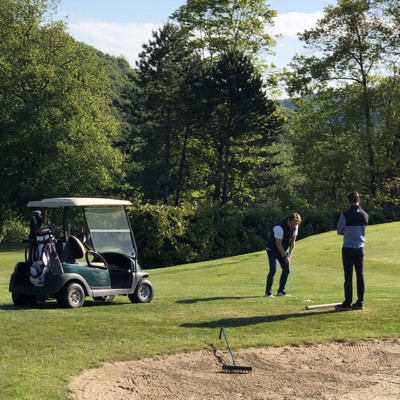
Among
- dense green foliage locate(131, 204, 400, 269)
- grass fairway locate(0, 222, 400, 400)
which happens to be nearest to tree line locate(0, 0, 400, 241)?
dense green foliage locate(131, 204, 400, 269)

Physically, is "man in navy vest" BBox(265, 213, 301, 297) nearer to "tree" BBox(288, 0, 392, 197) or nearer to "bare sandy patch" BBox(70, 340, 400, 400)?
"bare sandy patch" BBox(70, 340, 400, 400)


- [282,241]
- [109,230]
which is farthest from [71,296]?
[282,241]

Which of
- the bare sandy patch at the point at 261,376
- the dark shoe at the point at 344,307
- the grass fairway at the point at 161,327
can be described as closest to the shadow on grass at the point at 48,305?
the grass fairway at the point at 161,327

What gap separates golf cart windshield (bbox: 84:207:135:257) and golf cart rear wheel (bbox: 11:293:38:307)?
5.44 feet

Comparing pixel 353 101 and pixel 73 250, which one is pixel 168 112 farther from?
pixel 73 250

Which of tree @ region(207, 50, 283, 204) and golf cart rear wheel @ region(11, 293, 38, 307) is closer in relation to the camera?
golf cart rear wheel @ region(11, 293, 38, 307)

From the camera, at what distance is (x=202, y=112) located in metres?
58.8

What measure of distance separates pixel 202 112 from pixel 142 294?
144 feet

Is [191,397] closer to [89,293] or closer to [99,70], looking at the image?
[89,293]

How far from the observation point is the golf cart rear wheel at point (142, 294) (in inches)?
623

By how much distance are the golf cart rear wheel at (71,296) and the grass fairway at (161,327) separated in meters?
0.21

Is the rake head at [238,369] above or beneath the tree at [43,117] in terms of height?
beneath

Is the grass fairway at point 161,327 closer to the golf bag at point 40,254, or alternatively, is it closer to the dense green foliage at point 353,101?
the golf bag at point 40,254

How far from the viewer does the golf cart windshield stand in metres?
15.2
